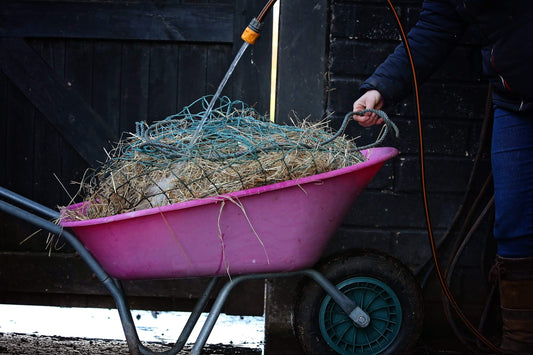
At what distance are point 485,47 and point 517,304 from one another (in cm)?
81

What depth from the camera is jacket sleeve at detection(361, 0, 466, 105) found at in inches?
73.6

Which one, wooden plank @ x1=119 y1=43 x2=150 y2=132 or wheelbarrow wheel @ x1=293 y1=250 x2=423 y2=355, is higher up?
wooden plank @ x1=119 y1=43 x2=150 y2=132

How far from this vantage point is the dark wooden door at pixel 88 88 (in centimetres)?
264

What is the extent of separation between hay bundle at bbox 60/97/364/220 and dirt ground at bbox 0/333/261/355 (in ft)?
2.56

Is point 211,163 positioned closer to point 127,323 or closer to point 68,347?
point 127,323

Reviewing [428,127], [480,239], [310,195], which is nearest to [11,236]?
[310,195]

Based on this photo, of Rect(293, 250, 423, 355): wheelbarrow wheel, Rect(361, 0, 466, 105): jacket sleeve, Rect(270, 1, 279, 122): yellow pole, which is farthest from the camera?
Rect(270, 1, 279, 122): yellow pole

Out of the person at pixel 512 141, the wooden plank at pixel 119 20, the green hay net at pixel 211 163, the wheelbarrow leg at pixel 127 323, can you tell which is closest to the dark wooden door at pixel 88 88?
the wooden plank at pixel 119 20

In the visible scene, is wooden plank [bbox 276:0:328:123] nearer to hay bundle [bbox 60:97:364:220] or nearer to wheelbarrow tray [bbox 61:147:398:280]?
hay bundle [bbox 60:97:364:220]

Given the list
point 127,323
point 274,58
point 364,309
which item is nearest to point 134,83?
point 274,58

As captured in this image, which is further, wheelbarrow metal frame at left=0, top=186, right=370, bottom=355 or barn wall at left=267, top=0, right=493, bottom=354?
barn wall at left=267, top=0, right=493, bottom=354

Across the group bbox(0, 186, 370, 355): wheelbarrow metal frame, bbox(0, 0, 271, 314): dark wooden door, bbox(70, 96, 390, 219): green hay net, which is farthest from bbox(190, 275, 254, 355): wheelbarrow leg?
bbox(0, 0, 271, 314): dark wooden door

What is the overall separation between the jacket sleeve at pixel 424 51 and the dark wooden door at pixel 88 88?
2.86 feet

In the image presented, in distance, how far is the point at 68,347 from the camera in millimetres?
2342
